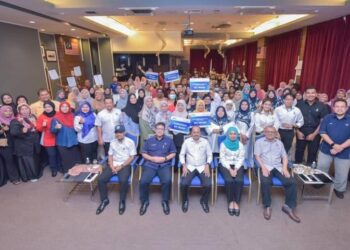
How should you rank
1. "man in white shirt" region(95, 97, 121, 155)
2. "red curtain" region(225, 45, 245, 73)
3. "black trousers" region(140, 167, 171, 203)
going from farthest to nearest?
"red curtain" region(225, 45, 245, 73), "man in white shirt" region(95, 97, 121, 155), "black trousers" region(140, 167, 171, 203)

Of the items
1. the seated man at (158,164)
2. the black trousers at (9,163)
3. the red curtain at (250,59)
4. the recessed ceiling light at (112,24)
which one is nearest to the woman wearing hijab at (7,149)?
the black trousers at (9,163)

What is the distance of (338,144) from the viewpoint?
3.37 m

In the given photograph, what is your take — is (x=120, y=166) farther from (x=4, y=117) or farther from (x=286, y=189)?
(x=286, y=189)

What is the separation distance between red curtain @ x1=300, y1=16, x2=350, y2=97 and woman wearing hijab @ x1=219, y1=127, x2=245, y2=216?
466 cm

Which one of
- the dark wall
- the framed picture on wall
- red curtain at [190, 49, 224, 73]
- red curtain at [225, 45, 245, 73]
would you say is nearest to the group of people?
the dark wall

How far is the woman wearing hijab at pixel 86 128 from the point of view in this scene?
13.1 ft

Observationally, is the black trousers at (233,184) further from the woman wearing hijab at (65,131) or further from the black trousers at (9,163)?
the black trousers at (9,163)

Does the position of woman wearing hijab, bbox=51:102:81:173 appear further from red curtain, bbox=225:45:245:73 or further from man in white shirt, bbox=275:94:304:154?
red curtain, bbox=225:45:245:73

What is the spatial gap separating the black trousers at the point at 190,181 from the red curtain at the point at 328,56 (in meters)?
5.19

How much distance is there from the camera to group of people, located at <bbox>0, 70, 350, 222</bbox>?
3320 mm

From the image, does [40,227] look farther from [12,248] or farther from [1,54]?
[1,54]

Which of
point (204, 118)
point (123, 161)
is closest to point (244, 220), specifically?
point (204, 118)

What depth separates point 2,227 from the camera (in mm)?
3008

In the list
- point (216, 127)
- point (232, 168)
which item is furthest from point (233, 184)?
point (216, 127)
